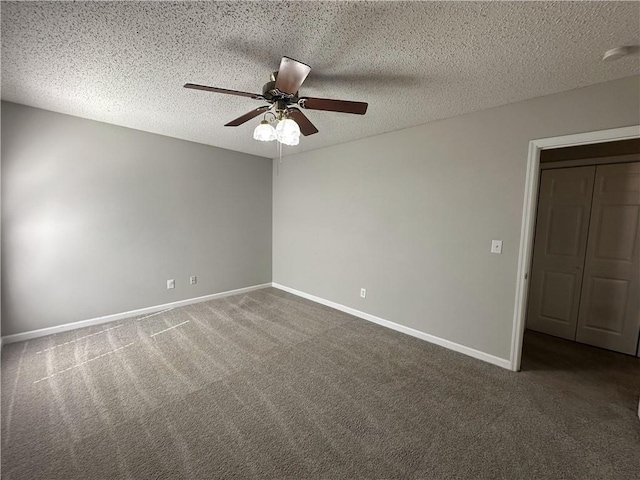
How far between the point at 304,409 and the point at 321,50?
242cm

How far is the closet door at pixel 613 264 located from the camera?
268 cm

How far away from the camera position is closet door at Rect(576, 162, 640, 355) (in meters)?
2.68

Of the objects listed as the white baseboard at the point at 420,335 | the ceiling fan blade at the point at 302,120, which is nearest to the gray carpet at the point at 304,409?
the white baseboard at the point at 420,335

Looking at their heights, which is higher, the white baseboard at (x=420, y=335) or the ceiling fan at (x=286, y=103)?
the ceiling fan at (x=286, y=103)

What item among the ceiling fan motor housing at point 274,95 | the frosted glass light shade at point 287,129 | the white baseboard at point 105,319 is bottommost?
the white baseboard at point 105,319

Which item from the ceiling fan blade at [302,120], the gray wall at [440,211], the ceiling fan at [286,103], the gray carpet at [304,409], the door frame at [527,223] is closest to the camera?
the gray carpet at [304,409]

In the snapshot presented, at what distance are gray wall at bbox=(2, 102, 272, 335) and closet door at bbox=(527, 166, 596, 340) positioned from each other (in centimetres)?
416

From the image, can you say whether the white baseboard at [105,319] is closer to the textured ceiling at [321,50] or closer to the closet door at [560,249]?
the textured ceiling at [321,50]

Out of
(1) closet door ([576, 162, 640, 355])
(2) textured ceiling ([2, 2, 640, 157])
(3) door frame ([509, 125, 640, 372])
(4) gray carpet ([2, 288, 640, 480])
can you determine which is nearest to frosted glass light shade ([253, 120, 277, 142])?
(2) textured ceiling ([2, 2, 640, 157])

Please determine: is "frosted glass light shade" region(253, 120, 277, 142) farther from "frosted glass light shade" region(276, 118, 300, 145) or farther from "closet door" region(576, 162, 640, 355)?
"closet door" region(576, 162, 640, 355)

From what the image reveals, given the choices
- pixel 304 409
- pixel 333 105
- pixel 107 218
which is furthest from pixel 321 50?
pixel 107 218

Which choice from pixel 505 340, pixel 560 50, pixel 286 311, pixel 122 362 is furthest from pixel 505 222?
pixel 122 362

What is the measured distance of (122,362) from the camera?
7.93ft

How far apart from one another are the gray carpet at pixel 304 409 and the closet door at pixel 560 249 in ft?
1.21
